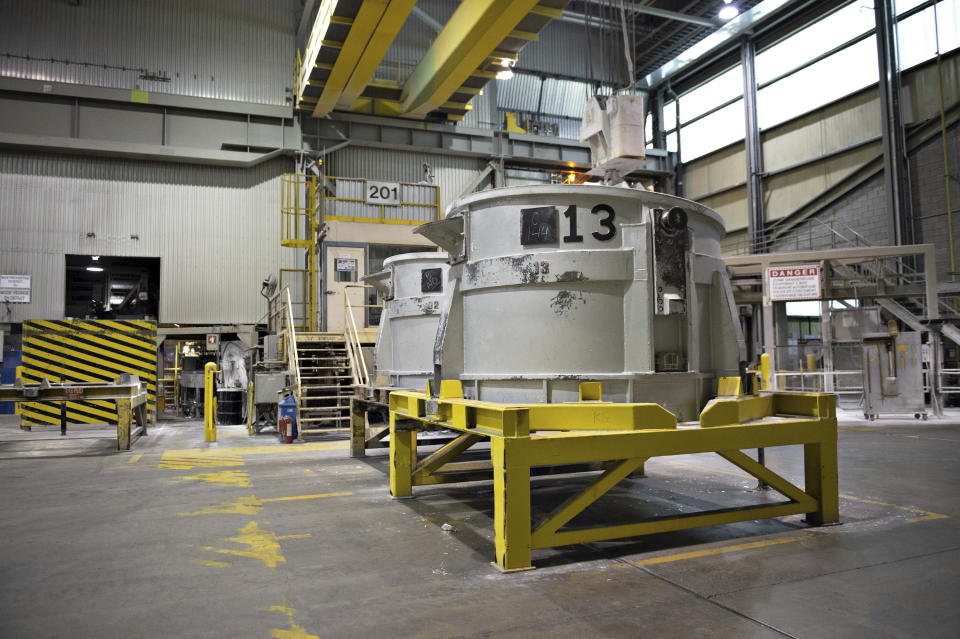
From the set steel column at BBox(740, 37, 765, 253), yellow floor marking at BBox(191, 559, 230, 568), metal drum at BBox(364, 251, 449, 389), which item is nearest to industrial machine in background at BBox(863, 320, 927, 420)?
steel column at BBox(740, 37, 765, 253)

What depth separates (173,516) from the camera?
20.4 feet

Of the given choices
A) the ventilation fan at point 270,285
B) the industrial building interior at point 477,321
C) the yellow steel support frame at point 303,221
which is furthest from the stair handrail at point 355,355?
the yellow steel support frame at point 303,221

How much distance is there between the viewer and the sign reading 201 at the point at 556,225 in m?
5.23

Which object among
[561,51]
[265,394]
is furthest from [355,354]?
[561,51]

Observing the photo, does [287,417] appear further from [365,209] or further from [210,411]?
[365,209]

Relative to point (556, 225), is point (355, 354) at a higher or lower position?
lower

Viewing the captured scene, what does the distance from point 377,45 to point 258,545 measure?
51.9 feet

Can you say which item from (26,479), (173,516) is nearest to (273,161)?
(26,479)

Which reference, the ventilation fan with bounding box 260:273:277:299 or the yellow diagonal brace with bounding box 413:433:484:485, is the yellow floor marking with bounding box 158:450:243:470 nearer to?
the yellow diagonal brace with bounding box 413:433:484:485

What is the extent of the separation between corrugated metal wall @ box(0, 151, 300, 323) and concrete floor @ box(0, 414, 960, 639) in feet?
46.7

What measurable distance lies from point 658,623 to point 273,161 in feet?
72.6

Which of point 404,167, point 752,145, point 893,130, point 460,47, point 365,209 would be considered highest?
point 460,47

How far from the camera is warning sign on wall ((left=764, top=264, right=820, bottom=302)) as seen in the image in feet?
55.6

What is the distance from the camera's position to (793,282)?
17156mm
